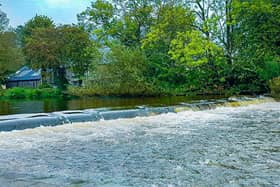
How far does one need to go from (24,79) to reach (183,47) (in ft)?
88.2

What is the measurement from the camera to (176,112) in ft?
37.4

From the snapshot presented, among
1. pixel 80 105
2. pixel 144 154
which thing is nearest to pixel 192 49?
pixel 80 105

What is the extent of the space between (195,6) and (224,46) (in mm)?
3243

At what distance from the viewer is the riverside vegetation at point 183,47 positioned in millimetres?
21078

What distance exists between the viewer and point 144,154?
559 centimetres

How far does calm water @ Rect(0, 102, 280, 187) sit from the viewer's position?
423 centimetres

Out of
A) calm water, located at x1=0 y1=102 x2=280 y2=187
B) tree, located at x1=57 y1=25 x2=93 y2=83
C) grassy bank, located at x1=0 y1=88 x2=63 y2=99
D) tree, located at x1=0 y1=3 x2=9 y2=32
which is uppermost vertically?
tree, located at x1=0 y1=3 x2=9 y2=32

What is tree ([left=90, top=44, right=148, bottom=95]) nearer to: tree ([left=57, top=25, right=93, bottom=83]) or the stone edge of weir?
tree ([left=57, top=25, right=93, bottom=83])

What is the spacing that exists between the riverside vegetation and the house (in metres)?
14.5

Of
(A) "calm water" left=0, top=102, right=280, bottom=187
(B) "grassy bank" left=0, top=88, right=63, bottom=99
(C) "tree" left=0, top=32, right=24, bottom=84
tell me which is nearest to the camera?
(A) "calm water" left=0, top=102, right=280, bottom=187

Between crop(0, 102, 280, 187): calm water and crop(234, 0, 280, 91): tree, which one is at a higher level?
crop(234, 0, 280, 91): tree

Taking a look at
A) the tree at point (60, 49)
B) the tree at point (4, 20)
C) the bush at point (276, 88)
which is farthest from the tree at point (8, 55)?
the bush at point (276, 88)

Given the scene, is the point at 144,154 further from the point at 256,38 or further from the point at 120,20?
the point at 120,20

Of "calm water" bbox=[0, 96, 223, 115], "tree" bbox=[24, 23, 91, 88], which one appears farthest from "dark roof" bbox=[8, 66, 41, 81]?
"calm water" bbox=[0, 96, 223, 115]
